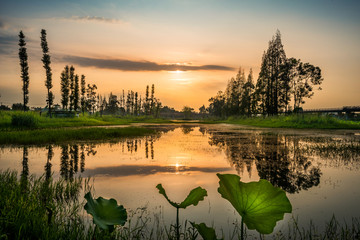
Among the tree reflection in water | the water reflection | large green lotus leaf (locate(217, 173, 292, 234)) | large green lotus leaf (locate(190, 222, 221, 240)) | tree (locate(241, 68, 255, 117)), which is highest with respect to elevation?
tree (locate(241, 68, 255, 117))

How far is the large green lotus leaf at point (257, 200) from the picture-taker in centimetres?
210

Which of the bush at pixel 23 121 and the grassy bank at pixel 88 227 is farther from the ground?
the bush at pixel 23 121

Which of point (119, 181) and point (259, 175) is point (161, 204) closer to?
point (119, 181)

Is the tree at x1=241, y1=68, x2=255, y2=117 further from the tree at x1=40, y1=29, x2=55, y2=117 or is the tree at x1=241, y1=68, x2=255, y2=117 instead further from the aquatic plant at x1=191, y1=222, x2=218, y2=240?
the aquatic plant at x1=191, y1=222, x2=218, y2=240

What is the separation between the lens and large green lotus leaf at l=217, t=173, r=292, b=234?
2.10m

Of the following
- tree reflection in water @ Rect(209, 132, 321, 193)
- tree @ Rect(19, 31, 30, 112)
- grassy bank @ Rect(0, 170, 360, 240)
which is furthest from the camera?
tree @ Rect(19, 31, 30, 112)

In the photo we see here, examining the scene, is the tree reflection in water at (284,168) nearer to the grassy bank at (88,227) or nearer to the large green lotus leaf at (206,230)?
the grassy bank at (88,227)

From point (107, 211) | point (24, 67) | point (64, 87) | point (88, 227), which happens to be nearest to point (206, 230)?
point (107, 211)

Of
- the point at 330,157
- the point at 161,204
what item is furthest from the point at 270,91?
the point at 161,204

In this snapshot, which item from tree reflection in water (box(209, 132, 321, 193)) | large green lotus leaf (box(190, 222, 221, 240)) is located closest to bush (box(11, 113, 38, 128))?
tree reflection in water (box(209, 132, 321, 193))

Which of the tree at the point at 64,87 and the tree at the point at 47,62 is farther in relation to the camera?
the tree at the point at 64,87

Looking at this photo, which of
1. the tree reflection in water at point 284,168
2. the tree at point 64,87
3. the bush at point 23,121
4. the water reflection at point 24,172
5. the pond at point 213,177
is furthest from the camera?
the tree at point 64,87

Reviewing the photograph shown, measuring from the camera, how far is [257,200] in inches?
86.4

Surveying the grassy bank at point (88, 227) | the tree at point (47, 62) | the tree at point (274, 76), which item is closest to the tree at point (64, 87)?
the tree at point (47, 62)
